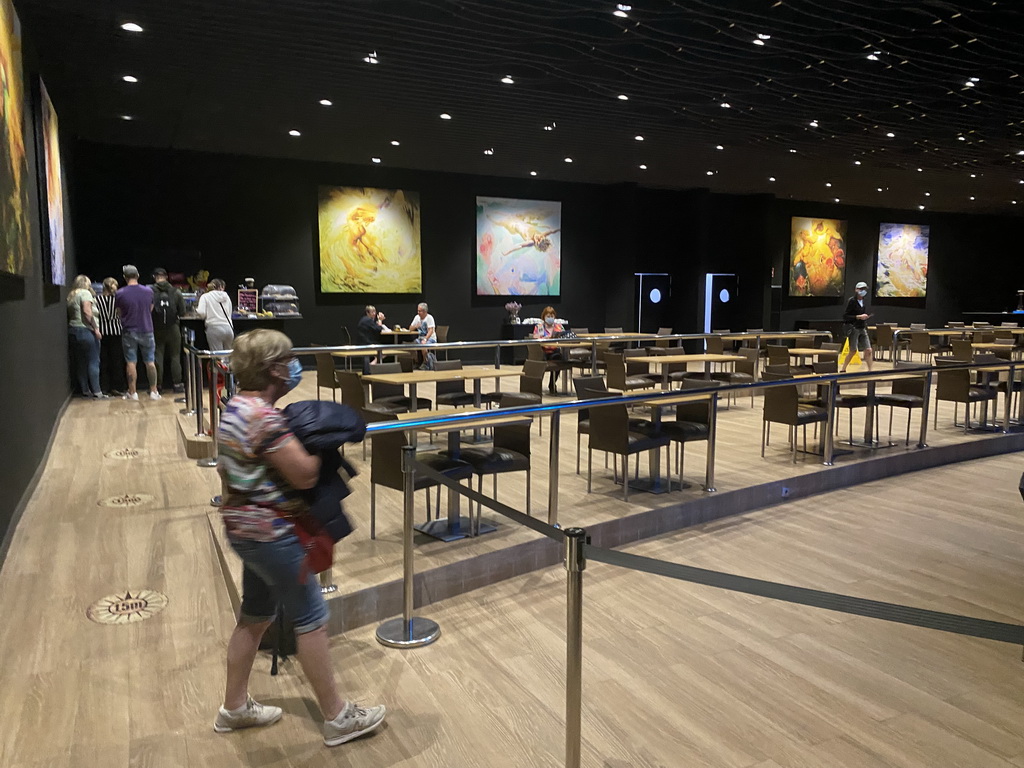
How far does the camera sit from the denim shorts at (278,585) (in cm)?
234

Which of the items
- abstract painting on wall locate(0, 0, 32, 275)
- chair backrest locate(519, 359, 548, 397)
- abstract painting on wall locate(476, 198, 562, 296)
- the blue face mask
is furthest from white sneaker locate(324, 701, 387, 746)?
abstract painting on wall locate(476, 198, 562, 296)

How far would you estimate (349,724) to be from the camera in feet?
8.50

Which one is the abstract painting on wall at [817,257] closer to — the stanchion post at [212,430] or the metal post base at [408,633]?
the stanchion post at [212,430]

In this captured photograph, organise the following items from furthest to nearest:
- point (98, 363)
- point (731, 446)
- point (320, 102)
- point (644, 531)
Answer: point (98, 363), point (320, 102), point (731, 446), point (644, 531)

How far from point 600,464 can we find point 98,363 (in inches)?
278

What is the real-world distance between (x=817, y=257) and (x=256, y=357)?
20401 mm

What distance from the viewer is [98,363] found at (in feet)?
32.3

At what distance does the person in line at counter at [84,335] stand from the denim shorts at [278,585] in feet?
26.3

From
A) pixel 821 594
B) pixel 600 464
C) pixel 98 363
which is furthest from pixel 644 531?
pixel 98 363

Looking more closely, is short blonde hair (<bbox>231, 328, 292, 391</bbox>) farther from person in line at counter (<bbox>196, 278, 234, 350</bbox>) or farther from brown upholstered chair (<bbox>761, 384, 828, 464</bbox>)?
person in line at counter (<bbox>196, 278, 234, 350</bbox>)

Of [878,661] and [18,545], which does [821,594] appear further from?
[18,545]

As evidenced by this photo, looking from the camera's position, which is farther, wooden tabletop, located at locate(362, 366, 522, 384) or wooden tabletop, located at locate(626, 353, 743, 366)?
wooden tabletop, located at locate(626, 353, 743, 366)

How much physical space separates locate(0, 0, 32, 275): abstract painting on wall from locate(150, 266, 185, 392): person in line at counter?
172 inches

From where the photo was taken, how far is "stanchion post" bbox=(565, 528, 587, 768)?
214 cm
